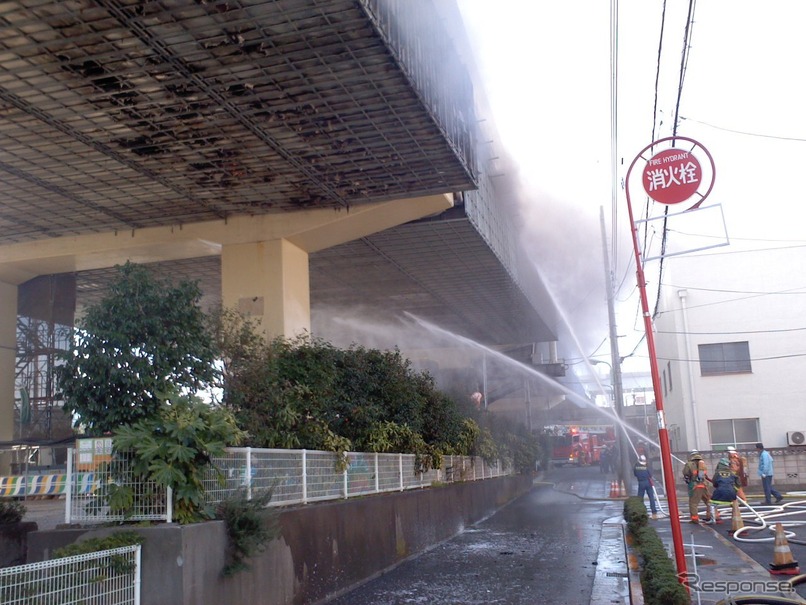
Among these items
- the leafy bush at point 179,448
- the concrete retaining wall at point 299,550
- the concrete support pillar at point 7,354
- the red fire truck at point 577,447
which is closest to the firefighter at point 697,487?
the concrete retaining wall at point 299,550

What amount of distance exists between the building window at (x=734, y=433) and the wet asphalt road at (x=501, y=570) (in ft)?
48.0

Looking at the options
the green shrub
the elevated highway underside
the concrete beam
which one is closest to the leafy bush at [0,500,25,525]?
the elevated highway underside

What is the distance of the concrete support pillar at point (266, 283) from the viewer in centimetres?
1747

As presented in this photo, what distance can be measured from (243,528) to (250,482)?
911 mm

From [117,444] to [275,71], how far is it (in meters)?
5.67

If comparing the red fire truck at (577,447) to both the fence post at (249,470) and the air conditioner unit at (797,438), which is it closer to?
the air conditioner unit at (797,438)

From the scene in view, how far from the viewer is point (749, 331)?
108 feet

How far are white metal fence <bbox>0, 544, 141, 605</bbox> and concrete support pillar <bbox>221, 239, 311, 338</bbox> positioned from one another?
34.4ft

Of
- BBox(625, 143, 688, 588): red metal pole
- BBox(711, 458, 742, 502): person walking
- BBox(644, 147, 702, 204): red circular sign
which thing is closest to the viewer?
BBox(625, 143, 688, 588): red metal pole

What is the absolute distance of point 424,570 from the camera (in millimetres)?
12742

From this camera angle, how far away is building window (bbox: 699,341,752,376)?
109ft

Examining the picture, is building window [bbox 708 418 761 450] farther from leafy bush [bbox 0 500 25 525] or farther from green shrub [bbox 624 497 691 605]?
leafy bush [bbox 0 500 25 525]

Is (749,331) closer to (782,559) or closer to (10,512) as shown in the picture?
(782,559)

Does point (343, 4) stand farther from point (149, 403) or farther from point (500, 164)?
point (500, 164)
